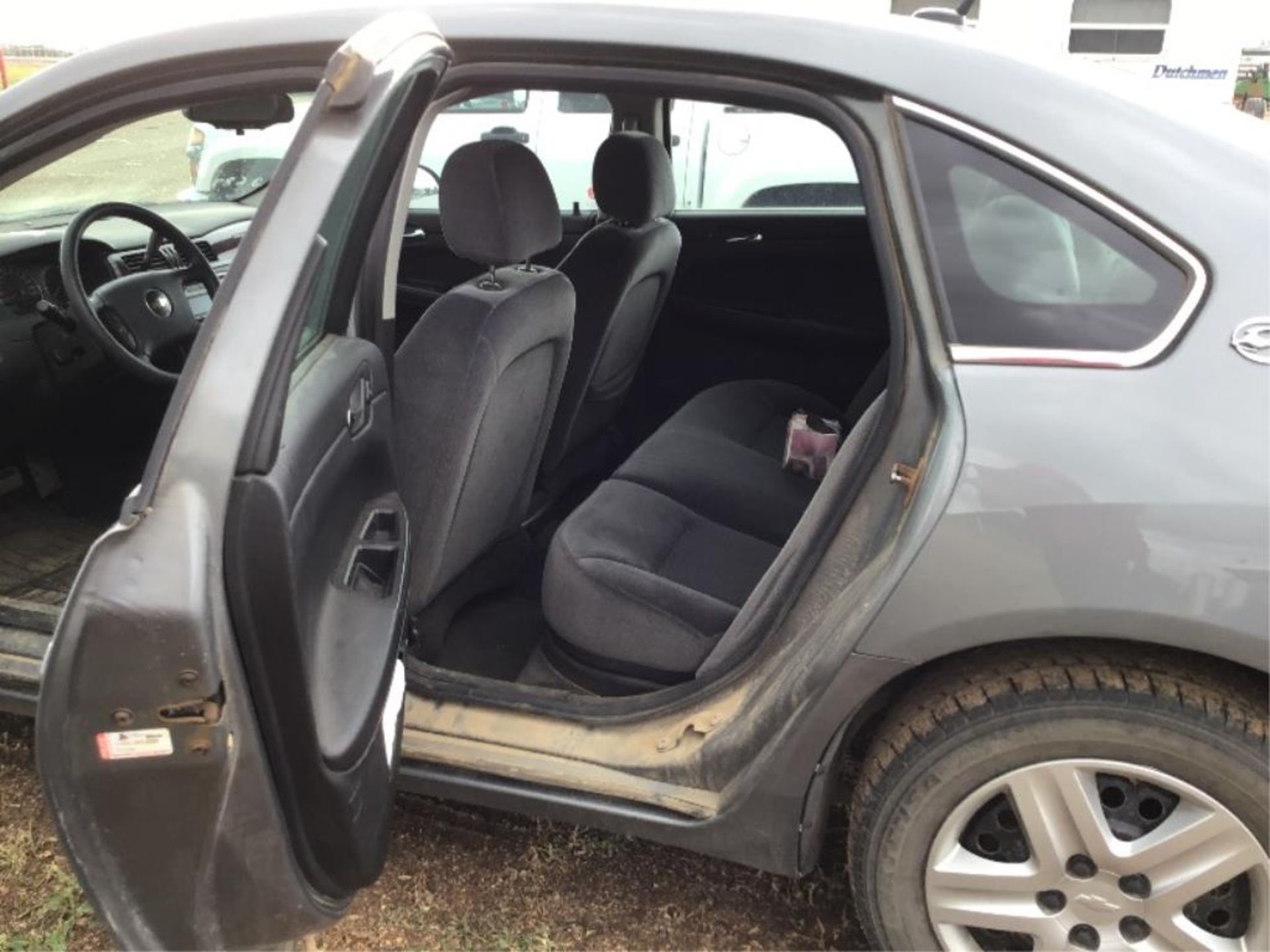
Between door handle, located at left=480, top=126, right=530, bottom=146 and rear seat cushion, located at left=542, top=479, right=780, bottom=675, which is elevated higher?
door handle, located at left=480, top=126, right=530, bottom=146

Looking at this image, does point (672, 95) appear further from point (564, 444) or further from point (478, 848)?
point (478, 848)

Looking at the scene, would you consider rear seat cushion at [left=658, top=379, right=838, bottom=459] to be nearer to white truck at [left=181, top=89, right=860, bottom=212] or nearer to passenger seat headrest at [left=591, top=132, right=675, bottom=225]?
passenger seat headrest at [left=591, top=132, right=675, bottom=225]

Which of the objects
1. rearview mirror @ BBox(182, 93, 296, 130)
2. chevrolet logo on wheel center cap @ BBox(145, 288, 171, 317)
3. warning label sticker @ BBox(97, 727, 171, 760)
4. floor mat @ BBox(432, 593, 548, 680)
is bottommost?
floor mat @ BBox(432, 593, 548, 680)

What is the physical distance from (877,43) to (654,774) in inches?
44.1

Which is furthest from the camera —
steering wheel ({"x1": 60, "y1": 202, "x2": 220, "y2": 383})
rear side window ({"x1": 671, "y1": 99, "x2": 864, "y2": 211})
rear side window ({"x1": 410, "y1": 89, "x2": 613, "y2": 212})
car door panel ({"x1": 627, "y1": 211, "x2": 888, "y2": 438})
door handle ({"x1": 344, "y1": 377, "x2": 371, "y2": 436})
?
rear side window ({"x1": 410, "y1": 89, "x2": 613, "y2": 212})

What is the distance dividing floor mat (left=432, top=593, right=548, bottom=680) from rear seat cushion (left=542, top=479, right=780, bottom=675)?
22cm

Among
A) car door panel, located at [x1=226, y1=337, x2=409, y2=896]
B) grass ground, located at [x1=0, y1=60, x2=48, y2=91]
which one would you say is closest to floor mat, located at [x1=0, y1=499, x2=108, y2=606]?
car door panel, located at [x1=226, y1=337, x2=409, y2=896]

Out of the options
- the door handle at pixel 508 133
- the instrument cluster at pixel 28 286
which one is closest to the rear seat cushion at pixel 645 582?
the instrument cluster at pixel 28 286

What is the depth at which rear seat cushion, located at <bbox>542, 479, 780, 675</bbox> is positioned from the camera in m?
1.86

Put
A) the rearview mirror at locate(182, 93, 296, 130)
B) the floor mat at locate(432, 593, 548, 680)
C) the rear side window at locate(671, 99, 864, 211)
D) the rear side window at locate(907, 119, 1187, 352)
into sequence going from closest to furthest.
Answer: the rear side window at locate(907, 119, 1187, 352) → the rearview mirror at locate(182, 93, 296, 130) → the floor mat at locate(432, 593, 548, 680) → the rear side window at locate(671, 99, 864, 211)

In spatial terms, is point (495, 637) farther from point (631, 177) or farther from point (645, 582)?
point (631, 177)

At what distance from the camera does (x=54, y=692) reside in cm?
122

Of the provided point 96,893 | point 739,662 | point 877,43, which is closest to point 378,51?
point 877,43

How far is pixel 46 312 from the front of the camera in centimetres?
247
